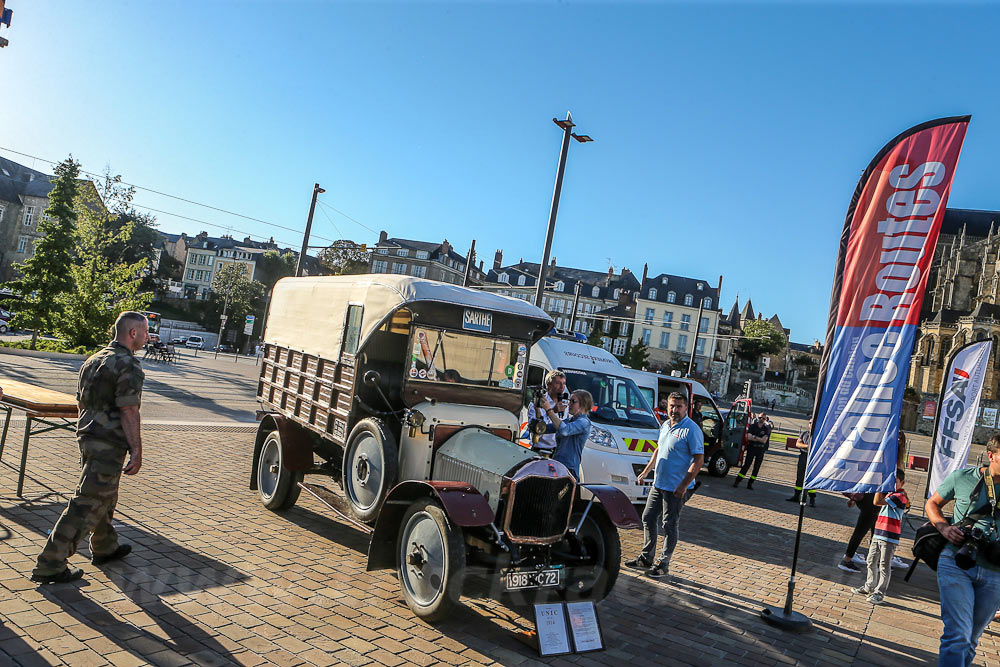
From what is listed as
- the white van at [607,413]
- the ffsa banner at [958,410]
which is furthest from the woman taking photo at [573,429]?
the ffsa banner at [958,410]

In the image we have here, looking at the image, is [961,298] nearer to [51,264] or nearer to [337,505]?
[51,264]

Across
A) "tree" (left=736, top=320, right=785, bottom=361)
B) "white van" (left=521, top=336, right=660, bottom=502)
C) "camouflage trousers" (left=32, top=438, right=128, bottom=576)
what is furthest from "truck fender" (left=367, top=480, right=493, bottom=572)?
"tree" (left=736, top=320, right=785, bottom=361)

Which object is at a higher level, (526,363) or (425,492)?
(526,363)

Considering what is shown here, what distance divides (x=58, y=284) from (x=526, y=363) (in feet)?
91.6

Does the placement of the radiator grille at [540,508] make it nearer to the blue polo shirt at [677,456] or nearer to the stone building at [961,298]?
the blue polo shirt at [677,456]

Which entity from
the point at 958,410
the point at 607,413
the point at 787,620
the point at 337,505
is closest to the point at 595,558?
the point at 787,620

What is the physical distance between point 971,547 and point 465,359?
453 cm

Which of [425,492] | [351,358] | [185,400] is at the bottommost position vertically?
[185,400]

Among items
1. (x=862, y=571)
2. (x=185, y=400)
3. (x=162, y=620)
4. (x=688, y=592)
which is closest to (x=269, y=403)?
(x=162, y=620)

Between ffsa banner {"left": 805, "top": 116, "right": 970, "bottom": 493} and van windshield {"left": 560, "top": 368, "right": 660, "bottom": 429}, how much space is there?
5.67m

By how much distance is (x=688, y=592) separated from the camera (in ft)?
22.6

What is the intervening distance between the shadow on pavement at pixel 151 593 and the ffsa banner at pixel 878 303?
17.3 ft

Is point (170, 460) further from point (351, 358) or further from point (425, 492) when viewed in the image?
point (425, 492)

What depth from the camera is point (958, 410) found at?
11.1 meters
